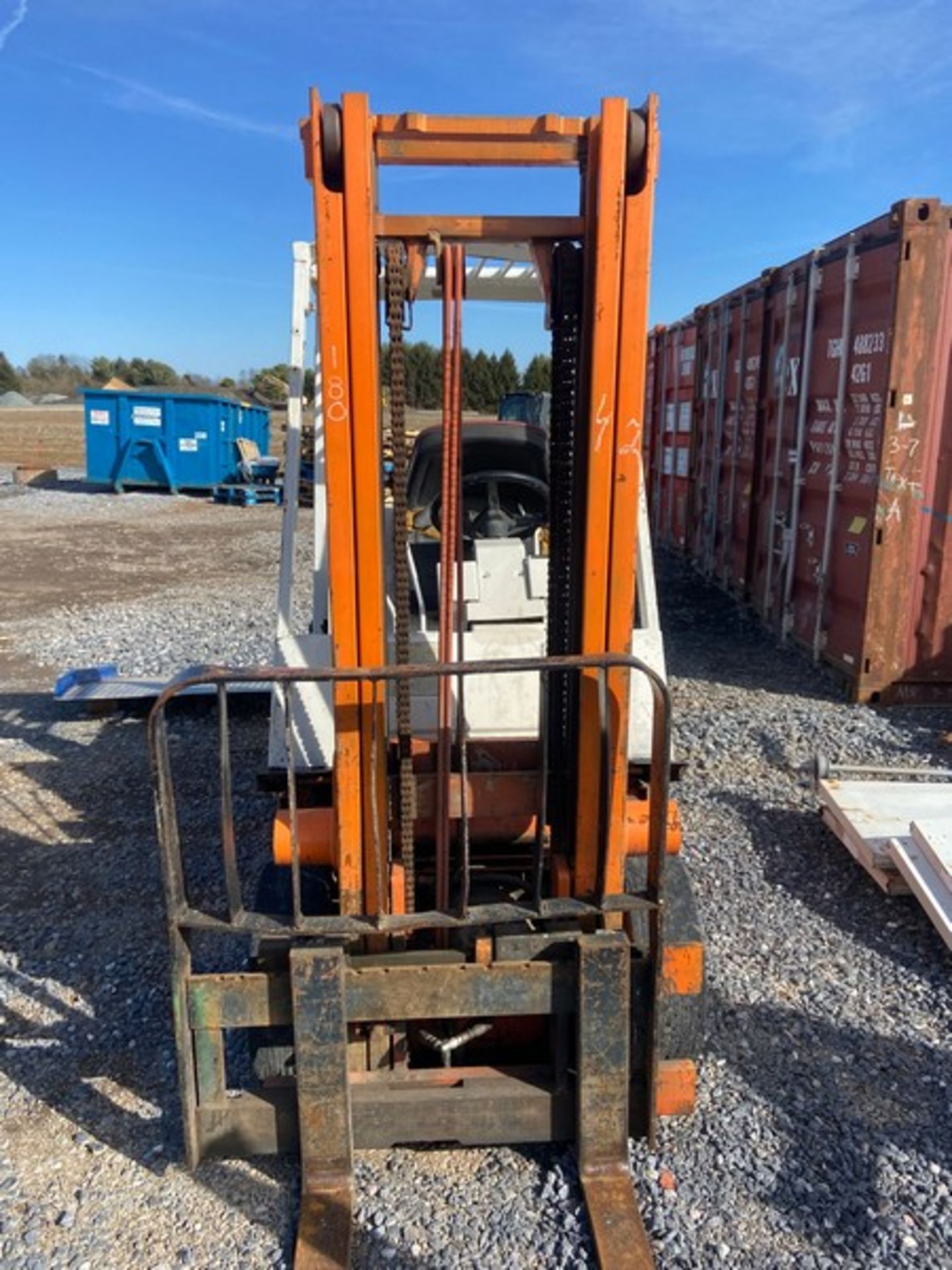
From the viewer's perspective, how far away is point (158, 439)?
82.0ft

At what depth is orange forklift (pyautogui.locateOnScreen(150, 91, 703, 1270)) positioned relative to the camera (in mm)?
2488

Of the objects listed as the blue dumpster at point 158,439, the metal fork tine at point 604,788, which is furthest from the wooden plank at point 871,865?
the blue dumpster at point 158,439

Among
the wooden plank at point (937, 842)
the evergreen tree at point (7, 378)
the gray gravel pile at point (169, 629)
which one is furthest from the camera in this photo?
the evergreen tree at point (7, 378)

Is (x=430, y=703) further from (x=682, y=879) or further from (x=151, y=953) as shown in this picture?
(x=151, y=953)

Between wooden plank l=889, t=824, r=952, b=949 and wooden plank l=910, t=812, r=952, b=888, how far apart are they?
0.02 meters

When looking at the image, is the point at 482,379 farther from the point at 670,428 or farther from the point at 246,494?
the point at 670,428

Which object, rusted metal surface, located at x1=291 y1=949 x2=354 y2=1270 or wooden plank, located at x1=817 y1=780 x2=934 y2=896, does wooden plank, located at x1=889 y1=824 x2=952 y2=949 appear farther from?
rusted metal surface, located at x1=291 y1=949 x2=354 y2=1270

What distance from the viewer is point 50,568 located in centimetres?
1488

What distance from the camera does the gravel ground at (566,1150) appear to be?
266cm

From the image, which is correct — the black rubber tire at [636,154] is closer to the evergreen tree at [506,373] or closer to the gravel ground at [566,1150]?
the gravel ground at [566,1150]

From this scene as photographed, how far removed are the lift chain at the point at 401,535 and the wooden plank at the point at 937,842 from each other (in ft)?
7.85

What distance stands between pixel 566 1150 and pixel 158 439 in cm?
2445

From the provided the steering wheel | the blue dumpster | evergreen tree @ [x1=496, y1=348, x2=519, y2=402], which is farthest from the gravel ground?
evergreen tree @ [x1=496, y1=348, x2=519, y2=402]

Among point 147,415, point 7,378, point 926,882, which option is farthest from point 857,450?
point 7,378
